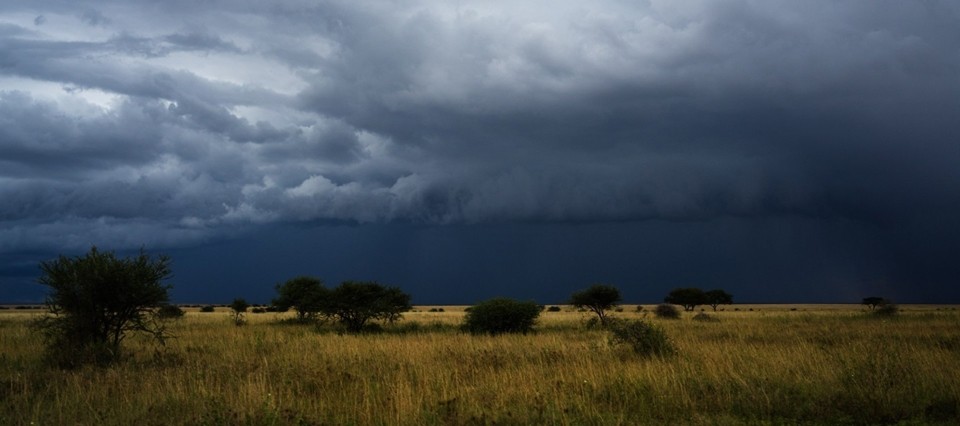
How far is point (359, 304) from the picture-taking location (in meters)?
31.0

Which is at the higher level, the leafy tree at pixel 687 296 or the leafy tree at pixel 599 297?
the leafy tree at pixel 599 297

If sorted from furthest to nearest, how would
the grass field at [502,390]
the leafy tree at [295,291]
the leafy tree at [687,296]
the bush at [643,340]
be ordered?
1. the leafy tree at [687,296]
2. the leafy tree at [295,291]
3. the bush at [643,340]
4. the grass field at [502,390]

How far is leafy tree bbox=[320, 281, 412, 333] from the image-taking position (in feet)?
101

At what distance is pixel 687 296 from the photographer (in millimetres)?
75375

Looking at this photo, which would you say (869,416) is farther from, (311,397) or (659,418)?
(311,397)

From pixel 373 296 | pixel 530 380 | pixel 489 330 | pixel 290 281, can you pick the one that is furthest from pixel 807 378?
pixel 290 281

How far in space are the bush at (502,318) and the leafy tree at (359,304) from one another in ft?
15.3

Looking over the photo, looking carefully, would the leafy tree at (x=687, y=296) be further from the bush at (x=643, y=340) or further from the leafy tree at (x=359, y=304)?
the bush at (x=643, y=340)

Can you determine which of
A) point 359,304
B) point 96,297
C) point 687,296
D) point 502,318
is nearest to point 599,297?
point 502,318

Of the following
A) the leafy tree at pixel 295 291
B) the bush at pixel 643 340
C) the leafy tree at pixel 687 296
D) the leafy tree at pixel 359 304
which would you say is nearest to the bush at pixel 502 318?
the leafy tree at pixel 359 304

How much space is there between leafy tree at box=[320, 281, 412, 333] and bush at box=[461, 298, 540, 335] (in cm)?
467

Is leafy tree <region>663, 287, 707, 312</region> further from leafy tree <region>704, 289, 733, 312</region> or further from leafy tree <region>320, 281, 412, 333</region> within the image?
leafy tree <region>320, 281, 412, 333</region>

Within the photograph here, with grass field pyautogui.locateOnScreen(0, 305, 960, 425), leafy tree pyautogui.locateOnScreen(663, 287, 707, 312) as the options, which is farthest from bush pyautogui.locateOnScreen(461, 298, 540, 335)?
leafy tree pyautogui.locateOnScreen(663, 287, 707, 312)

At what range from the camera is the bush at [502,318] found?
2862cm
